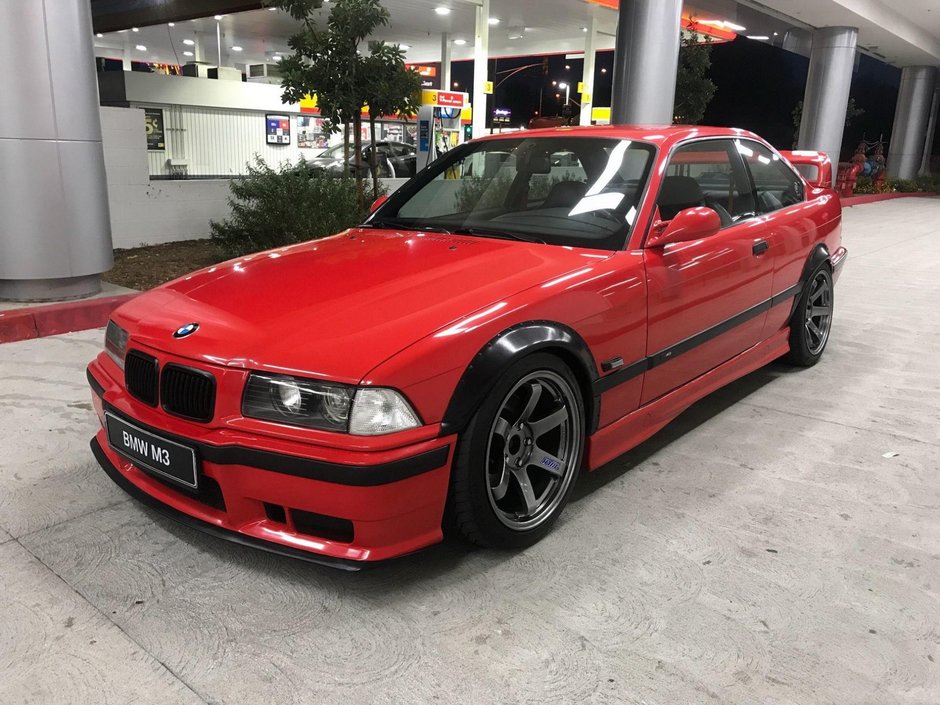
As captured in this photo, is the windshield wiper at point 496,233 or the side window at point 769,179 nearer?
the windshield wiper at point 496,233

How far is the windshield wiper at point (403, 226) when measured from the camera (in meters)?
3.32

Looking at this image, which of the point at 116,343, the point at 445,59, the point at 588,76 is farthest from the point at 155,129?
the point at 588,76

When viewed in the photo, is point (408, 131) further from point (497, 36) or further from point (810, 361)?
point (810, 361)

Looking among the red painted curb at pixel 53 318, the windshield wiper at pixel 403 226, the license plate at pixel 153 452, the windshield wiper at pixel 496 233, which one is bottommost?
the red painted curb at pixel 53 318

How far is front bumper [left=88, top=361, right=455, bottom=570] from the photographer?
2049mm

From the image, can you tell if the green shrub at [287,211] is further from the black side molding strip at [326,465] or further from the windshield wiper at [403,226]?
the black side molding strip at [326,465]

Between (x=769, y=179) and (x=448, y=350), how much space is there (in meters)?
2.83

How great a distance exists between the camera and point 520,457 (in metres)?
2.51

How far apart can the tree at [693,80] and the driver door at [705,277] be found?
14.9 metres

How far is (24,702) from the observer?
1.83 metres

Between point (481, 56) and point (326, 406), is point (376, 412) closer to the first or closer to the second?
point (326, 406)

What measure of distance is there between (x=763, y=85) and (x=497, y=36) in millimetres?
20406

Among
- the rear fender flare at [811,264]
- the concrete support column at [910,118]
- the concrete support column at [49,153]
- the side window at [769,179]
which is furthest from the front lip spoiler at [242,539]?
the concrete support column at [910,118]

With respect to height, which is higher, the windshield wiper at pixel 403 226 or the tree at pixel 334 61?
the tree at pixel 334 61
